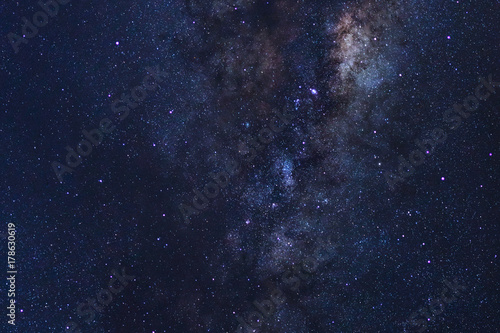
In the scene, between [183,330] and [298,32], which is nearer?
[298,32]

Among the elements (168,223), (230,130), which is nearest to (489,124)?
(230,130)

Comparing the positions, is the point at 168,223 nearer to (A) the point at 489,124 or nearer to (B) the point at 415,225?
(B) the point at 415,225

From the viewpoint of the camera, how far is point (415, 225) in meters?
4.70

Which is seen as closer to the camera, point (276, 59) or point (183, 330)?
point (276, 59)

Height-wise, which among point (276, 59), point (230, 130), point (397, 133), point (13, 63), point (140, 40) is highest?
point (13, 63)

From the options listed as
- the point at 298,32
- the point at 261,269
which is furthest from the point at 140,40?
the point at 261,269

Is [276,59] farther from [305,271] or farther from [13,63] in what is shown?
[13,63]

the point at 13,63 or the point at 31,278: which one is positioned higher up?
the point at 13,63

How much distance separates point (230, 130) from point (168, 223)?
150cm

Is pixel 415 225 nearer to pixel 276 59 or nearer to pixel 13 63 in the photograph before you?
pixel 276 59

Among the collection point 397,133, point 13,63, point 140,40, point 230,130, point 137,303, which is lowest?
point 137,303

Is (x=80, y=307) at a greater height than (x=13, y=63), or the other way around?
(x=13, y=63)

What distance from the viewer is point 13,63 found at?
4.62 meters

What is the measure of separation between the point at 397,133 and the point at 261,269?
8.32 ft
